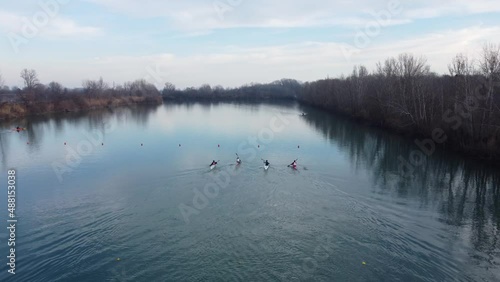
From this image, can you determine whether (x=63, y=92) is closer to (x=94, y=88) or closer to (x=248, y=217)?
(x=94, y=88)

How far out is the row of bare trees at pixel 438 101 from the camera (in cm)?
2719

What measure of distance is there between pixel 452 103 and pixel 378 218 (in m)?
23.0

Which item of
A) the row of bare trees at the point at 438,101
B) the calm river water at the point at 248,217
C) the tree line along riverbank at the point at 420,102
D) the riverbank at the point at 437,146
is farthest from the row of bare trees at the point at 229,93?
the calm river water at the point at 248,217

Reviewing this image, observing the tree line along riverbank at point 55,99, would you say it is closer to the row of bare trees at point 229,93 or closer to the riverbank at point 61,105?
the riverbank at point 61,105

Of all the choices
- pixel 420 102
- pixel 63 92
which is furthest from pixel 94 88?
pixel 420 102

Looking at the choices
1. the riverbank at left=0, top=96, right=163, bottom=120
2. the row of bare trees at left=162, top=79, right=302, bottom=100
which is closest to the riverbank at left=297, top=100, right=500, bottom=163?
the riverbank at left=0, top=96, right=163, bottom=120

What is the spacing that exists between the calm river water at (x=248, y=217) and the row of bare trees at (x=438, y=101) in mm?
2861

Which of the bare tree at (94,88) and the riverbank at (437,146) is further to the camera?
the bare tree at (94,88)

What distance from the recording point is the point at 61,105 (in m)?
71.8

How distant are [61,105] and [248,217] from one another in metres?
70.0

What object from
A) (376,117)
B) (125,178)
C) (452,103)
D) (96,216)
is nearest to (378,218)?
(96,216)

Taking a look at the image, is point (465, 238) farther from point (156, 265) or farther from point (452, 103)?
point (452, 103)

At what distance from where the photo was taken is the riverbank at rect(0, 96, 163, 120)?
58312mm

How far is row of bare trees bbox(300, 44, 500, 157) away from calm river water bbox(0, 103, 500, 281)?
2.86 meters
